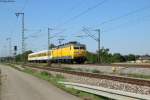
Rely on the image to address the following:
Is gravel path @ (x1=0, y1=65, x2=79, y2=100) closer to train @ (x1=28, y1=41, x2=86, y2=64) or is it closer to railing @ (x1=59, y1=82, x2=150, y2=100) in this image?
railing @ (x1=59, y1=82, x2=150, y2=100)

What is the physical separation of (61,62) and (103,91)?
62.4 meters

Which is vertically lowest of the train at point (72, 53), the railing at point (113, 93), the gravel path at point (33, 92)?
the gravel path at point (33, 92)

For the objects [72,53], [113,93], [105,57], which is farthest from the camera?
[105,57]

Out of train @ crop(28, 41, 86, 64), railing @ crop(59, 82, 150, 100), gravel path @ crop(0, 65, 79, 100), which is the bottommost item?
gravel path @ crop(0, 65, 79, 100)

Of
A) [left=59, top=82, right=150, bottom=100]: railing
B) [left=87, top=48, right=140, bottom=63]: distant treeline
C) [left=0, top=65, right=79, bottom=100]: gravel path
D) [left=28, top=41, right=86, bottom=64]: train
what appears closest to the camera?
[left=59, top=82, right=150, bottom=100]: railing

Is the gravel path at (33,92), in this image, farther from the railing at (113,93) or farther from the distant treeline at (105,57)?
the distant treeline at (105,57)

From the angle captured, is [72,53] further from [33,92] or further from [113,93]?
[113,93]

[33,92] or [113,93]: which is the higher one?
[113,93]

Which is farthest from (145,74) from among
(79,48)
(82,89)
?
(79,48)

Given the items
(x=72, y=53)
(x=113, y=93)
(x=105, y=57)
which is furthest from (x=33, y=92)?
(x=105, y=57)

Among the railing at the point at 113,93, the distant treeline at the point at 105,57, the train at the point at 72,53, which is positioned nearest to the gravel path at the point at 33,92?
the railing at the point at 113,93

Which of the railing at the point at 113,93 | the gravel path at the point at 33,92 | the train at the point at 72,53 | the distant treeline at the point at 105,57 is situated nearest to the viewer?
the railing at the point at 113,93

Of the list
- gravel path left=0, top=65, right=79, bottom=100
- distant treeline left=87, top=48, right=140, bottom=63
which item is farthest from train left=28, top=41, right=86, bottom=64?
gravel path left=0, top=65, right=79, bottom=100

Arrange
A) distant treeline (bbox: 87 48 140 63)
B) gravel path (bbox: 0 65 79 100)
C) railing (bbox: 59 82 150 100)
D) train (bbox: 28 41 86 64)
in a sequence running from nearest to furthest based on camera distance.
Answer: railing (bbox: 59 82 150 100), gravel path (bbox: 0 65 79 100), train (bbox: 28 41 86 64), distant treeline (bbox: 87 48 140 63)
